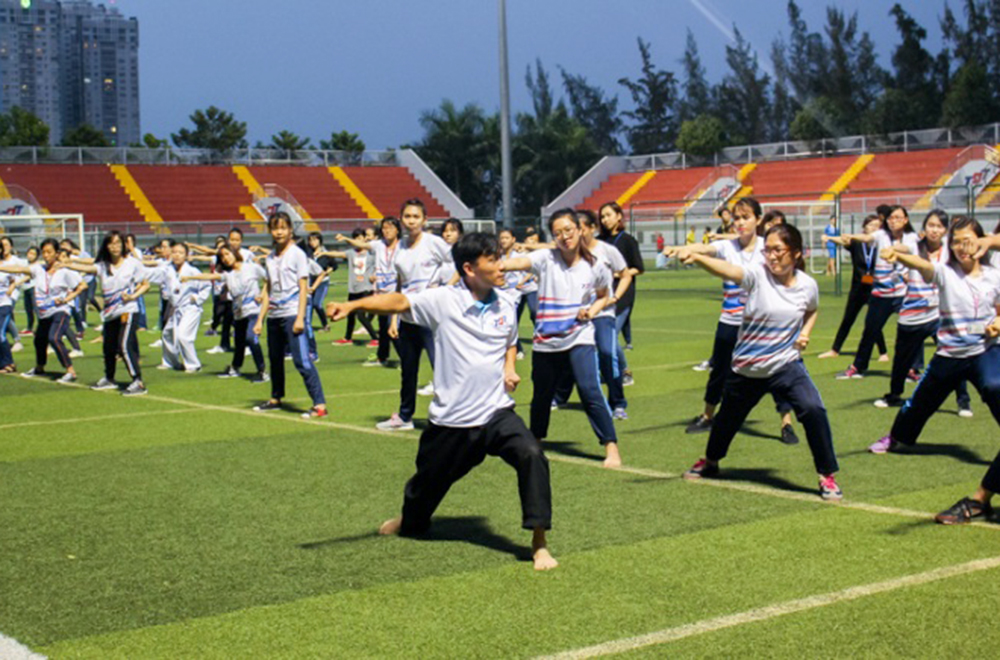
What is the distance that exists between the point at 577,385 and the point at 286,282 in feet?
12.8

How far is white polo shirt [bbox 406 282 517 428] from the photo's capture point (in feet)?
22.8

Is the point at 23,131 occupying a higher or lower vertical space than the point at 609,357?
higher

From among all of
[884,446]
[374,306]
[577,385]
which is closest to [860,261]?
[884,446]

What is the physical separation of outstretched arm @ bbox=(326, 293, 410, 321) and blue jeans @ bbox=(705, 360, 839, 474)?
266 cm

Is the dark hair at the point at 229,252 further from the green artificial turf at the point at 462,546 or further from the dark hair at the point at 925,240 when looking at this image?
the dark hair at the point at 925,240

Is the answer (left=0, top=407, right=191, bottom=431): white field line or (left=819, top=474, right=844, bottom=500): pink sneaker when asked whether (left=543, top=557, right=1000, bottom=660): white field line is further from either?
(left=0, top=407, right=191, bottom=431): white field line

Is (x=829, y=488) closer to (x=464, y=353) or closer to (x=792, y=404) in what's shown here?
(x=792, y=404)

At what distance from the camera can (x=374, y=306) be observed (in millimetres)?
6691

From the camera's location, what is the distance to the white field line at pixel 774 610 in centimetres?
532

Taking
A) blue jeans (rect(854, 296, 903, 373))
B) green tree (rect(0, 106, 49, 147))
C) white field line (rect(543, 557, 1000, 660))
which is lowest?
white field line (rect(543, 557, 1000, 660))

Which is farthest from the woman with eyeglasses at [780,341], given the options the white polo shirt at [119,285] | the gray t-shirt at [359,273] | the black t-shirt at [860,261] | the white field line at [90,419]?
the gray t-shirt at [359,273]

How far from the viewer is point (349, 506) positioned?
827 centimetres

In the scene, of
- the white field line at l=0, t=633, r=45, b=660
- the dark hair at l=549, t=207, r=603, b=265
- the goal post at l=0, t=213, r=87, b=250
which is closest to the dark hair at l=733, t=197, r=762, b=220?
the dark hair at l=549, t=207, r=603, b=265

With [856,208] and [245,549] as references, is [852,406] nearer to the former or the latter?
Answer: [245,549]
